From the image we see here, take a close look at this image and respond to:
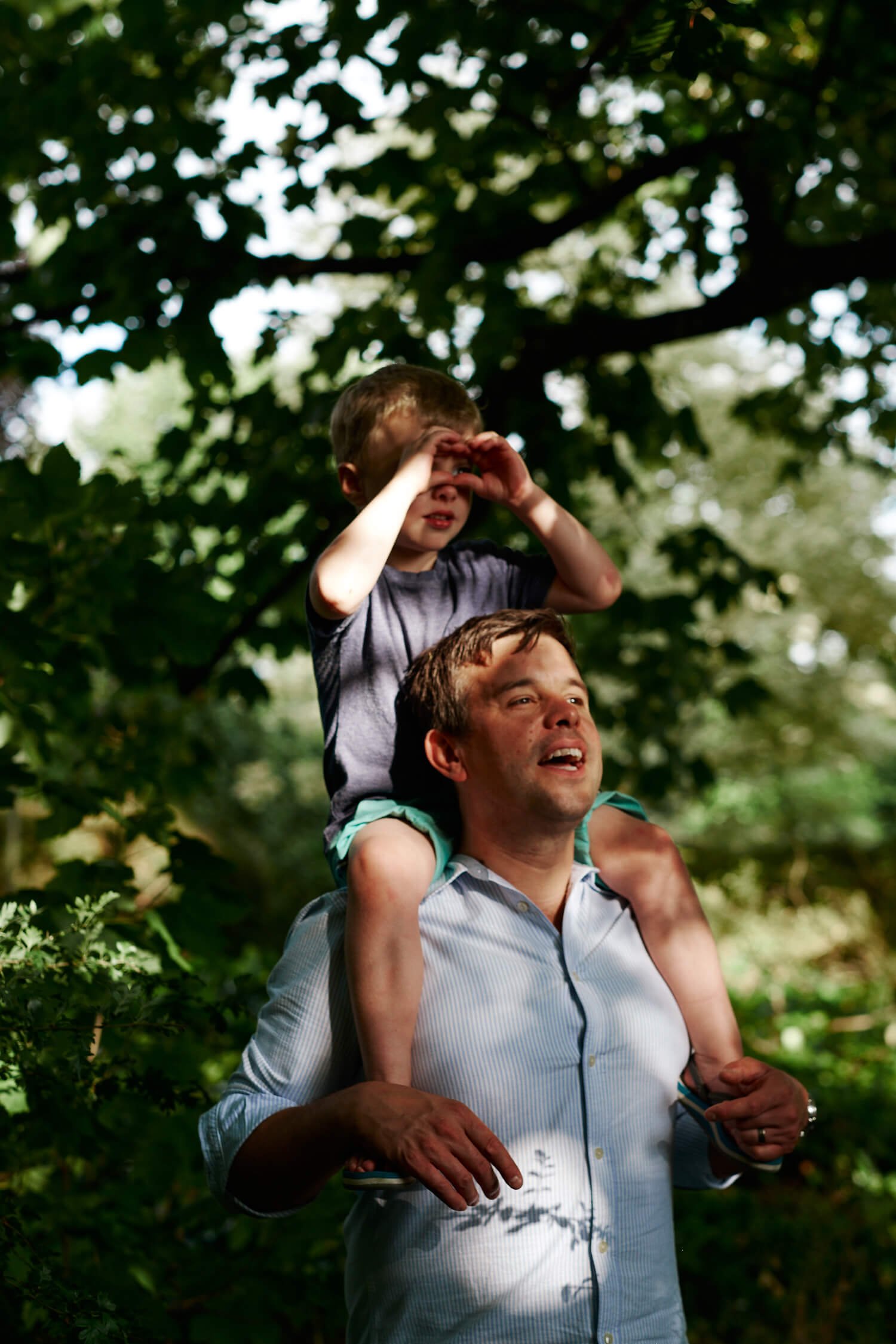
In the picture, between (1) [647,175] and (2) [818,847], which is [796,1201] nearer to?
(1) [647,175]

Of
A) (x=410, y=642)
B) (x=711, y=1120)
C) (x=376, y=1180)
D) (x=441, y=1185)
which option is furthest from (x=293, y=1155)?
(x=410, y=642)

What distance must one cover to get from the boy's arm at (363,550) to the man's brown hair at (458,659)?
0.15 metres

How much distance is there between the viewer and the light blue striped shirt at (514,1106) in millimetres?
1428

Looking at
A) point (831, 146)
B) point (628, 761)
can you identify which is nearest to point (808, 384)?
point (831, 146)

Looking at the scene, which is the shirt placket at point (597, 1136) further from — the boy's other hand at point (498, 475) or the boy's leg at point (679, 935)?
the boy's other hand at point (498, 475)

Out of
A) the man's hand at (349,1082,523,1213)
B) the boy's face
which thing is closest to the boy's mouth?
the boy's face

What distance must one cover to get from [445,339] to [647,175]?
93cm

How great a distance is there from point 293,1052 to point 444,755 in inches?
18.8

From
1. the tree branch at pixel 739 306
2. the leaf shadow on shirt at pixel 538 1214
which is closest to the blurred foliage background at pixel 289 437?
the tree branch at pixel 739 306

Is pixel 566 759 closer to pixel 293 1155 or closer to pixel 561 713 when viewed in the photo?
pixel 561 713

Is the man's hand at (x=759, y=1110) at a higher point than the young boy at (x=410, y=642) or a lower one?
lower

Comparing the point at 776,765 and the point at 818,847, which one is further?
the point at 776,765

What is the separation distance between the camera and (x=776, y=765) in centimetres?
1623

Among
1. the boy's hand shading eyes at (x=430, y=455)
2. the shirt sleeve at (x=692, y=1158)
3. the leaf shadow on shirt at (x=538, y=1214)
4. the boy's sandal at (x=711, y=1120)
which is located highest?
the boy's hand shading eyes at (x=430, y=455)
